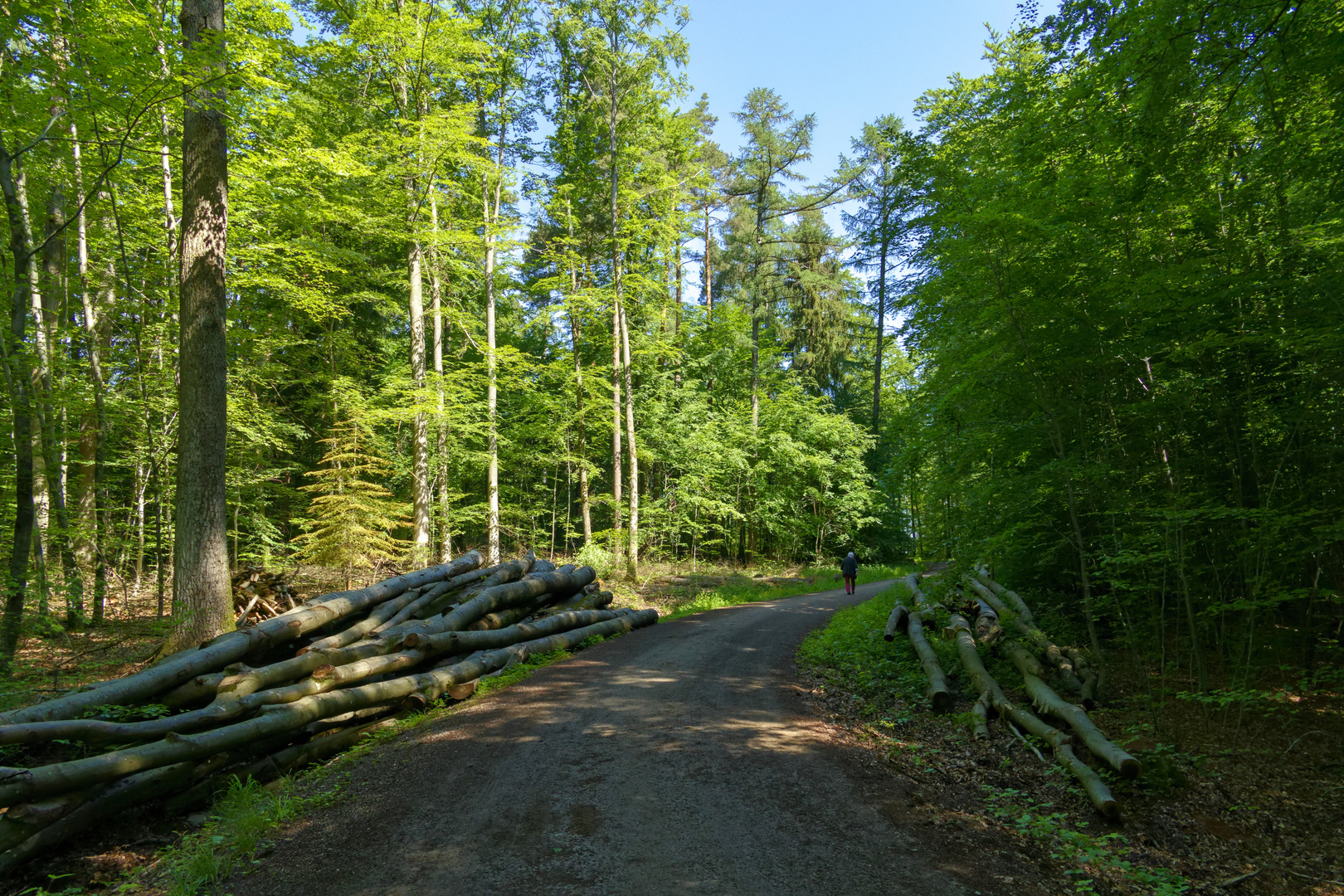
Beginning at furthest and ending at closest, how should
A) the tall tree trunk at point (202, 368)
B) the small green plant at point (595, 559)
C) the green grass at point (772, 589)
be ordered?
1. the small green plant at point (595, 559)
2. the green grass at point (772, 589)
3. the tall tree trunk at point (202, 368)

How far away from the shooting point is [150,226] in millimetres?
12391

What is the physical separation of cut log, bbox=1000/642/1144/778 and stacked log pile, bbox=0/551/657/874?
22.5 feet

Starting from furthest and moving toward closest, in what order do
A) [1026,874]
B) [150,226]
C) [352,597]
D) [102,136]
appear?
[150,226], [102,136], [352,597], [1026,874]

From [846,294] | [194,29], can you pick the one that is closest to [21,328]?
[194,29]

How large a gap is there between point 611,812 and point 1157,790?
465 cm

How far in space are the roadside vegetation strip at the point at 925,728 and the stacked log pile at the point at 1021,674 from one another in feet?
0.90

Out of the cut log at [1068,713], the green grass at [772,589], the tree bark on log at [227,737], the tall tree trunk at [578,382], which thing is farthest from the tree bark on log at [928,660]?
the tall tree trunk at [578,382]

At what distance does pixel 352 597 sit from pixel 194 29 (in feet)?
25.4

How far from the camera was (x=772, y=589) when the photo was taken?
21203mm

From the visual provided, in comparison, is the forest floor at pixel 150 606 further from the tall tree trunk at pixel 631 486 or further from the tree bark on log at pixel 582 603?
the tree bark on log at pixel 582 603

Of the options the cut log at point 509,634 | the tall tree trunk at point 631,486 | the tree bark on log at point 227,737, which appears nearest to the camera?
the tree bark on log at point 227,737

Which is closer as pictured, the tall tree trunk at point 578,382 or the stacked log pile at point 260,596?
the stacked log pile at point 260,596

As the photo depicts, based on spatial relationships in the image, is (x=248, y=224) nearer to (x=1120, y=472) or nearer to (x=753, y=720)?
(x=753, y=720)

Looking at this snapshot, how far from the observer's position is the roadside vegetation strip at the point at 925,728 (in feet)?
12.8
